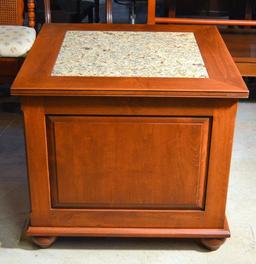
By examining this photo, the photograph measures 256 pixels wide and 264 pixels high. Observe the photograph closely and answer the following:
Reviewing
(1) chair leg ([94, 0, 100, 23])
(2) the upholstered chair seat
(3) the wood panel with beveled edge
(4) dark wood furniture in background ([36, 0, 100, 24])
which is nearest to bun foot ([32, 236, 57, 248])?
(3) the wood panel with beveled edge

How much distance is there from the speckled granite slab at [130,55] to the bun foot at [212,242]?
1.66ft

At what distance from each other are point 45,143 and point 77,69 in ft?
0.75

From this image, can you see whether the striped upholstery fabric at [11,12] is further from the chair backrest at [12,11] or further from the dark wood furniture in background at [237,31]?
the dark wood furniture in background at [237,31]

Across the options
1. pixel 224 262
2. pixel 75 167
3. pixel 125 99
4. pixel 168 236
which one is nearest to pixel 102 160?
pixel 75 167

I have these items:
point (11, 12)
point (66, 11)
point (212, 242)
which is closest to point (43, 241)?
point (212, 242)

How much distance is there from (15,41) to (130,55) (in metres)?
0.77

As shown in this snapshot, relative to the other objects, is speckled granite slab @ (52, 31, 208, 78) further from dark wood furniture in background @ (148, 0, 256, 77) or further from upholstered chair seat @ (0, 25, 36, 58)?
dark wood furniture in background @ (148, 0, 256, 77)

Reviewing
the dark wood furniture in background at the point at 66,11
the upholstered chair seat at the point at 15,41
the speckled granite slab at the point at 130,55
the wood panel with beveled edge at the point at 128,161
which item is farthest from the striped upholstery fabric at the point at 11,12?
the wood panel with beveled edge at the point at 128,161

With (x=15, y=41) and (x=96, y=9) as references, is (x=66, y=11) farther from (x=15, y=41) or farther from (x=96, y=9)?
(x=15, y=41)

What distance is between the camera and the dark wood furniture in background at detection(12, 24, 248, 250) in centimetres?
143

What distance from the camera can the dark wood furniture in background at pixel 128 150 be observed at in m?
1.43

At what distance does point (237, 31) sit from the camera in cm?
289

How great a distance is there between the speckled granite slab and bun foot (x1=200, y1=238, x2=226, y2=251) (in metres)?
0.51

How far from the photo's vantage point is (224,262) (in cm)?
161
